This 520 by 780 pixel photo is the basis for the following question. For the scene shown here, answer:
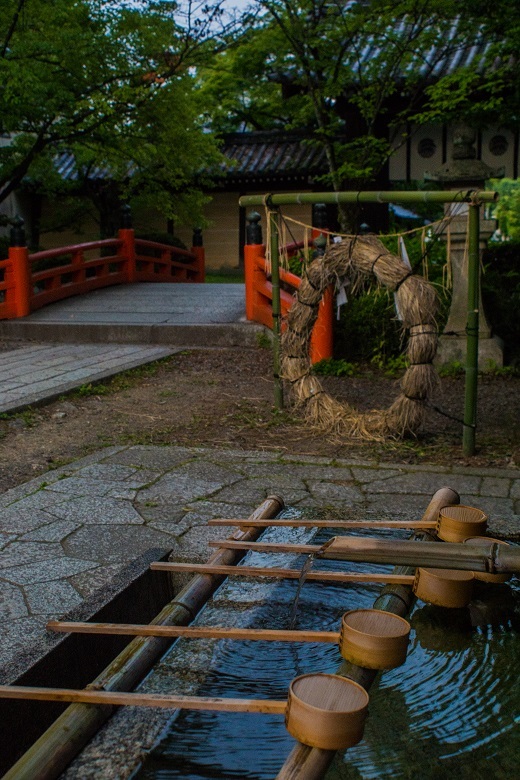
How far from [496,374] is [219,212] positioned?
15.8 metres

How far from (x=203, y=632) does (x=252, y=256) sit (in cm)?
890

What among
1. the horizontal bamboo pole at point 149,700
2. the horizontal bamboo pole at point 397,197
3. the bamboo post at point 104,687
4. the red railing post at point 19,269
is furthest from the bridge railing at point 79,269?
the horizontal bamboo pole at point 149,700

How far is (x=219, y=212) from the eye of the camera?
23.2 metres

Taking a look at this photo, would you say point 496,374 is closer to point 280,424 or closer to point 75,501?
point 280,424

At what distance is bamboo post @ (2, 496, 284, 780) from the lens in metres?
1.85

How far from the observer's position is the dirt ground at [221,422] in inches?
221

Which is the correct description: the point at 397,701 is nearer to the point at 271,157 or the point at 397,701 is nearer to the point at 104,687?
the point at 104,687

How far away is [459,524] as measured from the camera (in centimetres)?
312

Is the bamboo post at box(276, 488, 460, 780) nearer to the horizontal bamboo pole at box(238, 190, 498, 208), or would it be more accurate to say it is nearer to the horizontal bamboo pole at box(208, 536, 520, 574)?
the horizontal bamboo pole at box(208, 536, 520, 574)

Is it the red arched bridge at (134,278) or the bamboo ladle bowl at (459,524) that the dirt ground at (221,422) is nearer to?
the red arched bridge at (134,278)

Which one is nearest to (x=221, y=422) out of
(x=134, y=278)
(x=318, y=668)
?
(x=318, y=668)

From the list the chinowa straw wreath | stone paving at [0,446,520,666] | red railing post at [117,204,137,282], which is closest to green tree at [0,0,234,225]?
red railing post at [117,204,137,282]

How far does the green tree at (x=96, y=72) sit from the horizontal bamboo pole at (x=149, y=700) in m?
9.53

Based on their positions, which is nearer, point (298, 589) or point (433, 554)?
point (433, 554)
